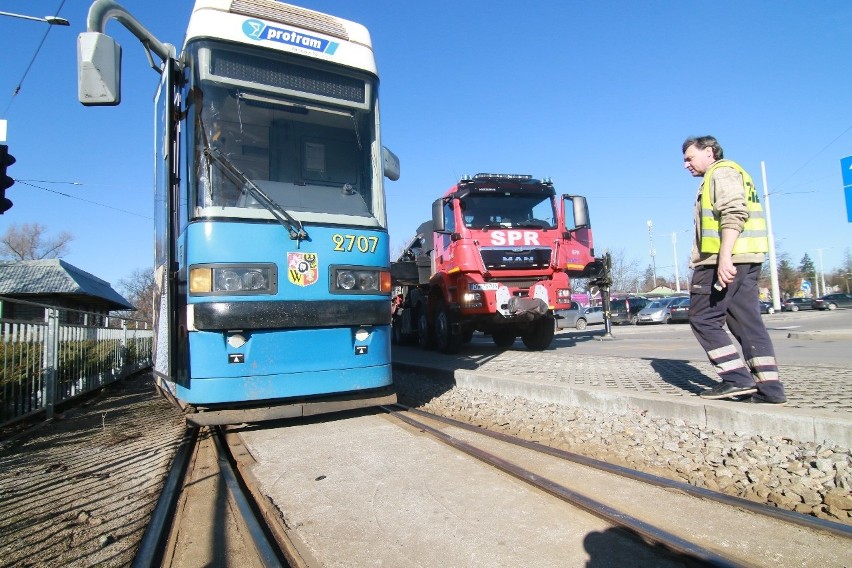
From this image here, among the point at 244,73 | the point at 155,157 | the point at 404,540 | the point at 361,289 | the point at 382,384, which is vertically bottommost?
the point at 404,540

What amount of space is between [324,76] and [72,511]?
3.98 meters

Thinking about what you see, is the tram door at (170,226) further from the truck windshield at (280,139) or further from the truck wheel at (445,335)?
the truck wheel at (445,335)

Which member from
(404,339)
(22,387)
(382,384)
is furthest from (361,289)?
(404,339)

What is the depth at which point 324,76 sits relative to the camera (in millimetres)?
4844

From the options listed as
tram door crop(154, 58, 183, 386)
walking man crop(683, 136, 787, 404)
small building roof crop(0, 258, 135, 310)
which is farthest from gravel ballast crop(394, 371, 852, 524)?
small building roof crop(0, 258, 135, 310)

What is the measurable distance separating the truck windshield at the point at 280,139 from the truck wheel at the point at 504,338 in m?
7.43

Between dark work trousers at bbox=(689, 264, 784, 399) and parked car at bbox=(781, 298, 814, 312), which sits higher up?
dark work trousers at bbox=(689, 264, 784, 399)

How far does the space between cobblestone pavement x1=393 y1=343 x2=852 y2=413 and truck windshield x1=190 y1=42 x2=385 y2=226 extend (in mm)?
3190

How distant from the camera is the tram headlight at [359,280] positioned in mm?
4520

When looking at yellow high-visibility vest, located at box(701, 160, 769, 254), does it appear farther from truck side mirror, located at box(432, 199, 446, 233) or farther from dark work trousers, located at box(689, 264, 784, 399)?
truck side mirror, located at box(432, 199, 446, 233)

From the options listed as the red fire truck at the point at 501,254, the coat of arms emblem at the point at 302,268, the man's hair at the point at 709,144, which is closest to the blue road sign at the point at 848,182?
the red fire truck at the point at 501,254

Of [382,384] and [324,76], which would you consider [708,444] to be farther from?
[324,76]

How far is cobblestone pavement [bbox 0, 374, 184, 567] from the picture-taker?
2479 mm

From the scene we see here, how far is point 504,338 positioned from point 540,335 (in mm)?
1549
